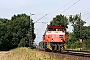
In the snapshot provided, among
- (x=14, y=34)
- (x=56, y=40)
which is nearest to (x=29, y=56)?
(x=56, y=40)

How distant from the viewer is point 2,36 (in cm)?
9669

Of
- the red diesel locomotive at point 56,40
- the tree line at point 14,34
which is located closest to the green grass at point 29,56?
the red diesel locomotive at point 56,40

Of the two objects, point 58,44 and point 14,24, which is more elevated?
point 14,24

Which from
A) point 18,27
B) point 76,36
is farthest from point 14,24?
point 76,36

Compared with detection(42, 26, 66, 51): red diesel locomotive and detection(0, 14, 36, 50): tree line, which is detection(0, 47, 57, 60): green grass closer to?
detection(42, 26, 66, 51): red diesel locomotive

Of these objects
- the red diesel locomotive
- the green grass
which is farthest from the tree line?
the green grass

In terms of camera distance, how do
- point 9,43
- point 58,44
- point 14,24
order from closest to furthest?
point 58,44
point 9,43
point 14,24

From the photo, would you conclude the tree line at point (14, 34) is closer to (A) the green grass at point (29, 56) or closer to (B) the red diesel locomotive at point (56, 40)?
(B) the red diesel locomotive at point (56, 40)

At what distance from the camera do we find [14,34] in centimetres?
9781

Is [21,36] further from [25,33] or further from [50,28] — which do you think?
[50,28]

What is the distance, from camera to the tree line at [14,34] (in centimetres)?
9538

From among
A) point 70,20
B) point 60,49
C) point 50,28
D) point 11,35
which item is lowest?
point 60,49

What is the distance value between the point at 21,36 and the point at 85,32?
36628 mm

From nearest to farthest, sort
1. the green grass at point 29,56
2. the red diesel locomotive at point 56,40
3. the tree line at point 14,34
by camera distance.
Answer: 1. the green grass at point 29,56
2. the red diesel locomotive at point 56,40
3. the tree line at point 14,34
